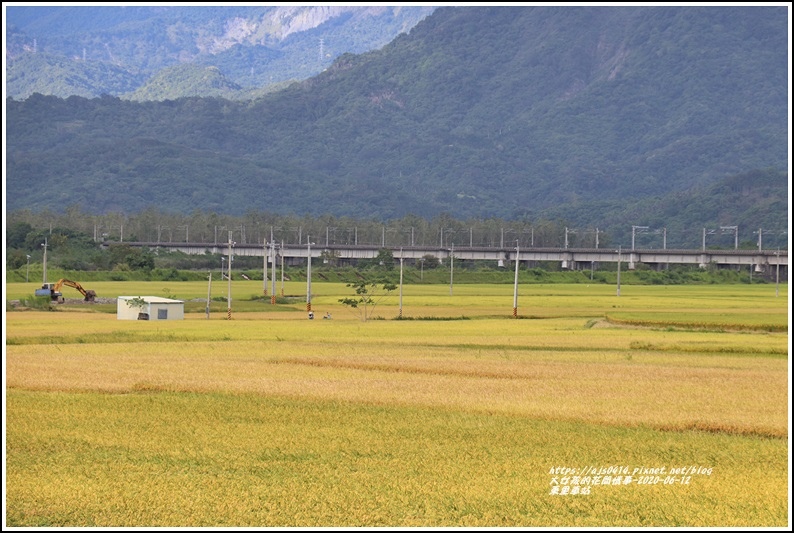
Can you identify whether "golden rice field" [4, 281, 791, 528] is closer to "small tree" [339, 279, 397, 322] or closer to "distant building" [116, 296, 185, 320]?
"distant building" [116, 296, 185, 320]

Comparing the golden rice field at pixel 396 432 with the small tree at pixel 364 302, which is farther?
the small tree at pixel 364 302

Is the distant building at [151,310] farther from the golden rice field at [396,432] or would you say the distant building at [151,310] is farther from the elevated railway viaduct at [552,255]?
the elevated railway viaduct at [552,255]

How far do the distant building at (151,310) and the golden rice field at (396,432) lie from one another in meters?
16.8

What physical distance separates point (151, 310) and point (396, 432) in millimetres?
49404

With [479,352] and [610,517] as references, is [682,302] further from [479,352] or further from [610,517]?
[610,517]

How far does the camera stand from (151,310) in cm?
7550

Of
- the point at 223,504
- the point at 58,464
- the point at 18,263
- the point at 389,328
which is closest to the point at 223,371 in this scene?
the point at 58,464

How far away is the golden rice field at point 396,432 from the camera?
20875mm

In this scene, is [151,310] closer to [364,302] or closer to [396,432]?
[364,302]

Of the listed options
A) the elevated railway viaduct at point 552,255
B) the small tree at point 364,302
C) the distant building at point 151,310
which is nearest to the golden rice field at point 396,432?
the distant building at point 151,310

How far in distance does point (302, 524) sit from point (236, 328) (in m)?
45.7

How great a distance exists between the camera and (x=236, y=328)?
64.8 meters

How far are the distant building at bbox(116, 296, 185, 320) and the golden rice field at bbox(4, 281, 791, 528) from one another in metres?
16.8

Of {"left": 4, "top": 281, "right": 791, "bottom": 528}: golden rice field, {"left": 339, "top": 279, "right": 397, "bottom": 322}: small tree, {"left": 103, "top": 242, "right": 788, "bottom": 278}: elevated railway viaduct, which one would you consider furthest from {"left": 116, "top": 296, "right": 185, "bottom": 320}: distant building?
{"left": 103, "top": 242, "right": 788, "bottom": 278}: elevated railway viaduct
